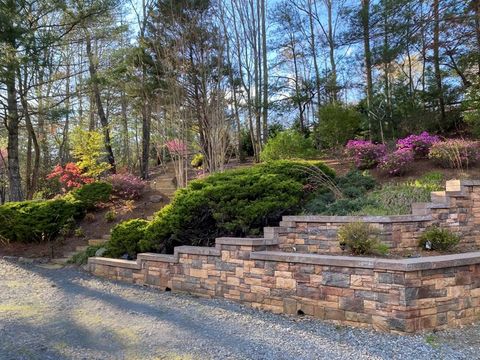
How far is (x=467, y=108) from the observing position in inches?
366

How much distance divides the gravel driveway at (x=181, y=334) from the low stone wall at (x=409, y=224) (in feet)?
4.16

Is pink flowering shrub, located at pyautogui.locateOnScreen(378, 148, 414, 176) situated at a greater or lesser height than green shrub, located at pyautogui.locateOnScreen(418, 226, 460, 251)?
greater

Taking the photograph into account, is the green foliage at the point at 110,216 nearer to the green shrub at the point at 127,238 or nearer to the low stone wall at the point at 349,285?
the green shrub at the point at 127,238

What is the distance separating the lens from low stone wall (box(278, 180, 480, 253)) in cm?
504

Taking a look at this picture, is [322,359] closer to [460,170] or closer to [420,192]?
[420,192]

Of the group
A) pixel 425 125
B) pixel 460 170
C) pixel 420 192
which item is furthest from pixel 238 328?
pixel 425 125

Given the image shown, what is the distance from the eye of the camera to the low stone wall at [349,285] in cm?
375

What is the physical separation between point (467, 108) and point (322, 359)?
8.11 meters

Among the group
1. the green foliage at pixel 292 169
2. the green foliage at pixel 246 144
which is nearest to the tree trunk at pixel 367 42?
the green foliage at pixel 292 169

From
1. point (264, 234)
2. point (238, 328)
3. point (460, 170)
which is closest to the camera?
point (238, 328)

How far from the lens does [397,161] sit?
7449 mm

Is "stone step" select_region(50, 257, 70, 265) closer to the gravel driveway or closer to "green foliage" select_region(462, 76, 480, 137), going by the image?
the gravel driveway

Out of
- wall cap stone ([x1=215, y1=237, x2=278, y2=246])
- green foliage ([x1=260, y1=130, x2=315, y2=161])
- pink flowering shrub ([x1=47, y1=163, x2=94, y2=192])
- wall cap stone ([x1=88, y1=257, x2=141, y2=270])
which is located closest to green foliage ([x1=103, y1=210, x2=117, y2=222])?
wall cap stone ([x1=88, y1=257, x2=141, y2=270])

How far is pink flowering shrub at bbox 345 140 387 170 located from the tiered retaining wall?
2470 millimetres
